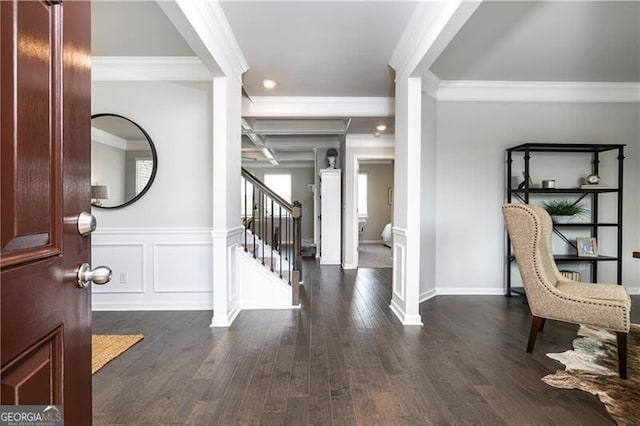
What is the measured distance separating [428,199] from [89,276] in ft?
12.9

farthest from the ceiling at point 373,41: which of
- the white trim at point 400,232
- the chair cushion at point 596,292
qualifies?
the chair cushion at point 596,292

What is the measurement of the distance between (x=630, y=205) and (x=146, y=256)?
5777 millimetres

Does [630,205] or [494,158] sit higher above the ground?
[494,158]

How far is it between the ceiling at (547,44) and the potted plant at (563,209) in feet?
4.83

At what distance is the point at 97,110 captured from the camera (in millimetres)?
3697

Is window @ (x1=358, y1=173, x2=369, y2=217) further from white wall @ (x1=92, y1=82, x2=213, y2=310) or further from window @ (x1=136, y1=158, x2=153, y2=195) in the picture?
window @ (x1=136, y1=158, x2=153, y2=195)

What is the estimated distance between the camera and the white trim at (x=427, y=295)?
4110mm

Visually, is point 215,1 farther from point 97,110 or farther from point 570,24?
point 570,24

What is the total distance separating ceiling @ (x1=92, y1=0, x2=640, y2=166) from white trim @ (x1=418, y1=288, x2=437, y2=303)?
2.51 metres

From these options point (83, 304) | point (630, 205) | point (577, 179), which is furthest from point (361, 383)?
point (630, 205)

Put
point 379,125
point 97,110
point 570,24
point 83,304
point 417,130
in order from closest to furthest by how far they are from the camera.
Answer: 1. point 83,304
2. point 570,24
3. point 417,130
4. point 97,110
5. point 379,125

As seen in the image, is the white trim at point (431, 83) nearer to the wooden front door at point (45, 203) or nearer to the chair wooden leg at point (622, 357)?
the chair wooden leg at point (622, 357)

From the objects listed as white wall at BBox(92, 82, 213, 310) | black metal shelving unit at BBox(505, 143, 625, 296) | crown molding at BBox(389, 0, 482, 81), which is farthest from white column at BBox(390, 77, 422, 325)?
white wall at BBox(92, 82, 213, 310)

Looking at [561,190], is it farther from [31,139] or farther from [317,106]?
[31,139]
